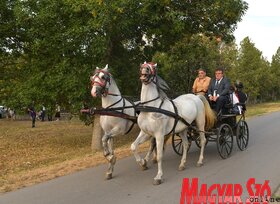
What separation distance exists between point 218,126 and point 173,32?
496 cm

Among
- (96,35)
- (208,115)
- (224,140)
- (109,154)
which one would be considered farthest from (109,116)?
(96,35)

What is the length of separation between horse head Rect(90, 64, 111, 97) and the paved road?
1861 millimetres

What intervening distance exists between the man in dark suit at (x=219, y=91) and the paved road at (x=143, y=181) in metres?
1.44

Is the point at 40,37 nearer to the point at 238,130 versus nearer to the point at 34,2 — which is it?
the point at 34,2

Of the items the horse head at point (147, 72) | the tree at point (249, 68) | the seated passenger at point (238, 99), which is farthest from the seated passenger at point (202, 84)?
the tree at point (249, 68)

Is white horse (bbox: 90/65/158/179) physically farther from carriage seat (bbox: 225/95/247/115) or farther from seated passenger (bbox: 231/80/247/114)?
seated passenger (bbox: 231/80/247/114)

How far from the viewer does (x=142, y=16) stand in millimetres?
13625

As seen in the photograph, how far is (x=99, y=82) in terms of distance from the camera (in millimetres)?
8266

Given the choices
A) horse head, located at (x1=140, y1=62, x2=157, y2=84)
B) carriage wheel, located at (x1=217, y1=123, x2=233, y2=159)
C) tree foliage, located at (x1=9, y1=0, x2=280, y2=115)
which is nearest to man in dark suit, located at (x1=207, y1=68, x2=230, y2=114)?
carriage wheel, located at (x1=217, y1=123, x2=233, y2=159)

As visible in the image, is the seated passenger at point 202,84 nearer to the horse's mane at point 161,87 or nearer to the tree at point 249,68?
the horse's mane at point 161,87

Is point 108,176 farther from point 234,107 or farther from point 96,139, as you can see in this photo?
point 96,139

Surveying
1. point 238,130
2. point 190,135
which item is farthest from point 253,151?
point 190,135

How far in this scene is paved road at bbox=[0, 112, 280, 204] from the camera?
23.1 feet

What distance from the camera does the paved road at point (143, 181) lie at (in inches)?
278
